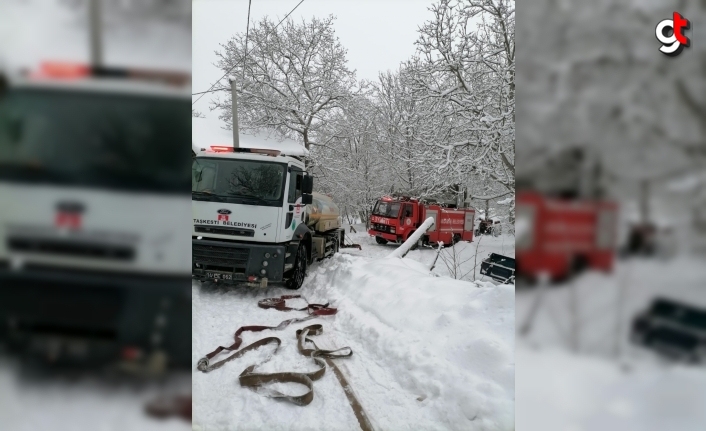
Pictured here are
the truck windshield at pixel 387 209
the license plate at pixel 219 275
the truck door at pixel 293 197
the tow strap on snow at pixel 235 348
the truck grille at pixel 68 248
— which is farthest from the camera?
the truck windshield at pixel 387 209

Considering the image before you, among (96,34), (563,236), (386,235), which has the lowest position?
(386,235)

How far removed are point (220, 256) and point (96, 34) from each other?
459cm

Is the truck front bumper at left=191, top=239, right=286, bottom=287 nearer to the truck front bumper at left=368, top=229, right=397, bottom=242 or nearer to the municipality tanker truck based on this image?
the municipality tanker truck

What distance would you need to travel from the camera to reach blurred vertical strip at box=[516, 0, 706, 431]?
3.81 ft

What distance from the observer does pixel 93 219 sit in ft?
3.06

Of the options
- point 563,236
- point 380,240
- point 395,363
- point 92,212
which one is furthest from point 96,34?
point 380,240

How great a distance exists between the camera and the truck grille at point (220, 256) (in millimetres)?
5234

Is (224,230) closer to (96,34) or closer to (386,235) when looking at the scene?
(96,34)

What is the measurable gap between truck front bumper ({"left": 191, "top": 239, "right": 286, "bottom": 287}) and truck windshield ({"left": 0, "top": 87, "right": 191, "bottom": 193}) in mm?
4426

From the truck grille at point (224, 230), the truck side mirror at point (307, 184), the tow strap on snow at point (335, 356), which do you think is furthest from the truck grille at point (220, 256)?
the tow strap on snow at point (335, 356)

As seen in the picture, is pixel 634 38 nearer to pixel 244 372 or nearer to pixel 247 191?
pixel 244 372

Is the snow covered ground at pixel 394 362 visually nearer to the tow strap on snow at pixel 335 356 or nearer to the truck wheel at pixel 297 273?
the tow strap on snow at pixel 335 356

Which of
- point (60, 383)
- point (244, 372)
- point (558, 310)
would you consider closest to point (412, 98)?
point (244, 372)

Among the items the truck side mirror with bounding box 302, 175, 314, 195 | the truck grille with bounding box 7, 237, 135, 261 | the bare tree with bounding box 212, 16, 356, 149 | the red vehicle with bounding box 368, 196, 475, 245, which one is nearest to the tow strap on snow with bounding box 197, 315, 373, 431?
the truck grille with bounding box 7, 237, 135, 261
